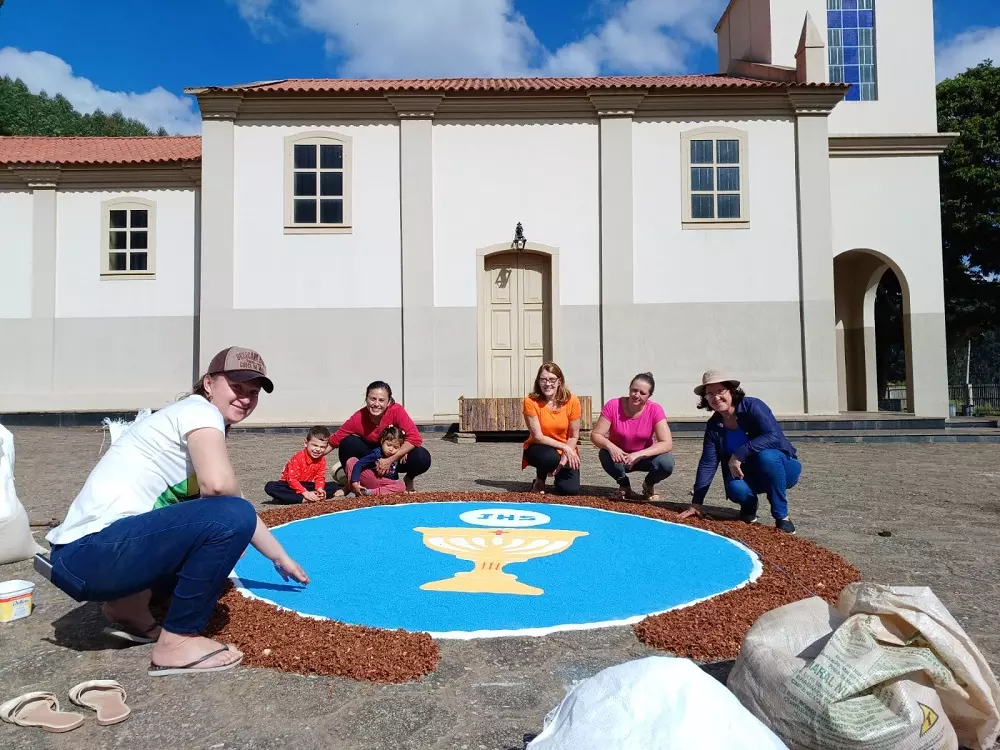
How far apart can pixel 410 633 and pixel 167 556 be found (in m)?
0.96

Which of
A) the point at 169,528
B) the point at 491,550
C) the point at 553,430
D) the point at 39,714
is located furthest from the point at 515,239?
the point at 39,714

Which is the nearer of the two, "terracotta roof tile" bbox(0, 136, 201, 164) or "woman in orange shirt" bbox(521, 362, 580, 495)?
"woman in orange shirt" bbox(521, 362, 580, 495)

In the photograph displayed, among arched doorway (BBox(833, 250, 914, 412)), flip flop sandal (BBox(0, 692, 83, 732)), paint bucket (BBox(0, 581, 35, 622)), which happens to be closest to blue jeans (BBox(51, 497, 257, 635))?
flip flop sandal (BBox(0, 692, 83, 732))

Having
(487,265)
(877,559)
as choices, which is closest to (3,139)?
(487,265)

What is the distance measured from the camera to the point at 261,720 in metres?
2.26

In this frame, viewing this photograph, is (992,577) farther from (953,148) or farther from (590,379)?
(953,148)

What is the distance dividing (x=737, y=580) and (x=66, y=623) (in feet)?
10.5

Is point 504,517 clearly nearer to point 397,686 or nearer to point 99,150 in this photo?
point 397,686

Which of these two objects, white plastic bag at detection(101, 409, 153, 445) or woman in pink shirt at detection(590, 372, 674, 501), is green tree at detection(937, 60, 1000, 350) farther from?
white plastic bag at detection(101, 409, 153, 445)

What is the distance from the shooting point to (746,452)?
505 centimetres

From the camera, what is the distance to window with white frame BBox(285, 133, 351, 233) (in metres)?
13.5

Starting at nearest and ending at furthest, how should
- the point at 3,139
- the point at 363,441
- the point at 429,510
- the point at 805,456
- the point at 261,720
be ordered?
the point at 261,720
the point at 429,510
the point at 363,441
the point at 805,456
the point at 3,139

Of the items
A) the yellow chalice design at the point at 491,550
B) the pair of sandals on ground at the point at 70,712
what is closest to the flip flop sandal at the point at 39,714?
the pair of sandals on ground at the point at 70,712

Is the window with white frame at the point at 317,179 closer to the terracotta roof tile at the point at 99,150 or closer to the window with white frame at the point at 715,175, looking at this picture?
the terracotta roof tile at the point at 99,150
